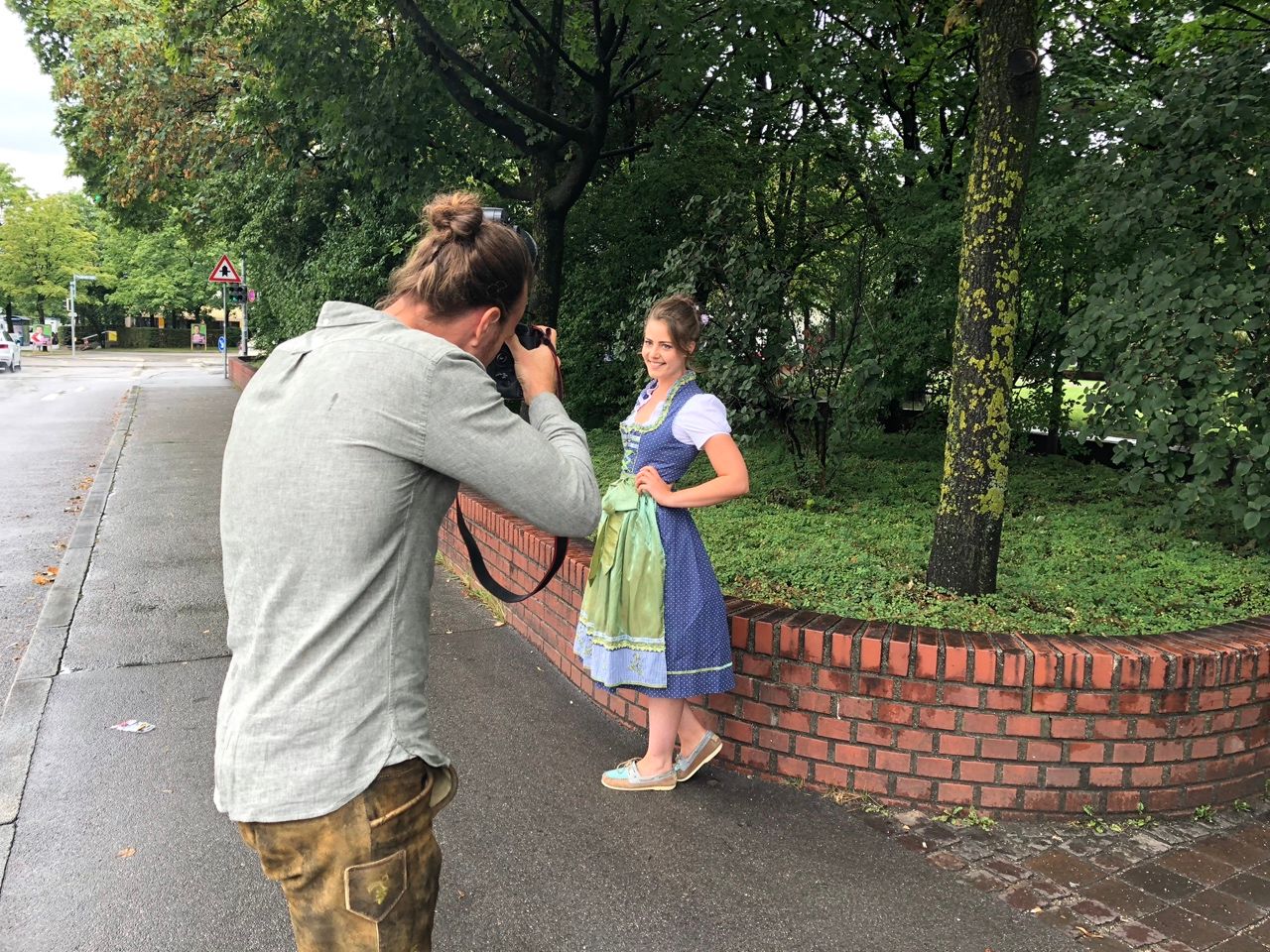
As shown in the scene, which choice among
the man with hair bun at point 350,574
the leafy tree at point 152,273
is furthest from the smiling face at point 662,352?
the leafy tree at point 152,273

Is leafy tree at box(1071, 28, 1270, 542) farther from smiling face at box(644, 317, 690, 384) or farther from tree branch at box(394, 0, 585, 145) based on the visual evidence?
tree branch at box(394, 0, 585, 145)

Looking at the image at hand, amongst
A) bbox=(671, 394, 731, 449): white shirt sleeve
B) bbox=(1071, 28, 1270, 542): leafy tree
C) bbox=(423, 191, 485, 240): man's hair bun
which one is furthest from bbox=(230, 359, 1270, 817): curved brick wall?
bbox=(423, 191, 485, 240): man's hair bun

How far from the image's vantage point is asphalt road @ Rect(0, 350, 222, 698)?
5934mm

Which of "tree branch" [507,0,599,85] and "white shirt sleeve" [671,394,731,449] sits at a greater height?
"tree branch" [507,0,599,85]

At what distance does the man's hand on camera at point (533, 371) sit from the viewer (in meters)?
1.73

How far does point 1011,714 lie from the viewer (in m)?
3.29

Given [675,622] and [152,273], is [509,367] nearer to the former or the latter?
[675,622]

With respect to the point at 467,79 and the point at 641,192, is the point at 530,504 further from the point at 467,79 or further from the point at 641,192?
the point at 641,192

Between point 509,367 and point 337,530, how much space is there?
51 cm

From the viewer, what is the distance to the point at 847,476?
6859 millimetres

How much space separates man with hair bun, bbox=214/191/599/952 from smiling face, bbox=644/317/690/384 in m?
1.79

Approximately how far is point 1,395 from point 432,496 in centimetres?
2467

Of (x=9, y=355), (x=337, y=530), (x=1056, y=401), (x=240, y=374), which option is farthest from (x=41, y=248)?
(x=337, y=530)

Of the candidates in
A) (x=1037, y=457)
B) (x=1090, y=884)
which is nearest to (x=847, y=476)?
(x=1037, y=457)
